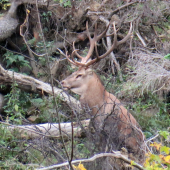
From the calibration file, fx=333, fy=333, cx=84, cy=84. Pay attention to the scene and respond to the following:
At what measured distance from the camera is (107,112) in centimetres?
552

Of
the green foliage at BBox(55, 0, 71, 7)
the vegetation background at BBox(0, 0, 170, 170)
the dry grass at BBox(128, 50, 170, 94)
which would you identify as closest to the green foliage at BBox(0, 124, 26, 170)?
the vegetation background at BBox(0, 0, 170, 170)

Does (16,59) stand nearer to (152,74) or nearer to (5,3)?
(5,3)

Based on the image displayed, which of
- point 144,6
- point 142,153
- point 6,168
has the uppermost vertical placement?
point 144,6

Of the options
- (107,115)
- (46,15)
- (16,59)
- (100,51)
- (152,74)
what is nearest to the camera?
(107,115)

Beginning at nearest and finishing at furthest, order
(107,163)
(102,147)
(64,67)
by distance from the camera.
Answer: (107,163) → (102,147) → (64,67)

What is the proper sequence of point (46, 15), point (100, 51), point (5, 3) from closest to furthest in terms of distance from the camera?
point (5, 3) < point (46, 15) < point (100, 51)

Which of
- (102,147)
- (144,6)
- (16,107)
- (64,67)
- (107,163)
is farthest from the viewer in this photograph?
(64,67)

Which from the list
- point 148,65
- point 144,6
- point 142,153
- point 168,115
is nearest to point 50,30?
point 144,6

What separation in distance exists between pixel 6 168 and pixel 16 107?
2.30 m

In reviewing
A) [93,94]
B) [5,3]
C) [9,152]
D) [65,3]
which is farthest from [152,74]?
[5,3]

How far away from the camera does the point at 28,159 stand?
17.7 ft

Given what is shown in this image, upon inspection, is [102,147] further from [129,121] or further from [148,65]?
[148,65]

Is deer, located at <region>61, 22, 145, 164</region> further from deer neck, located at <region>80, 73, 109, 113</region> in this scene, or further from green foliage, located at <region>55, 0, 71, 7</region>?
green foliage, located at <region>55, 0, 71, 7</region>

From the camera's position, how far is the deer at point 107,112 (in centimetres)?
486
